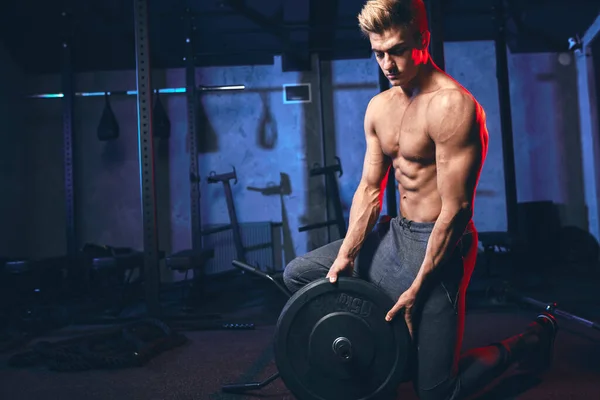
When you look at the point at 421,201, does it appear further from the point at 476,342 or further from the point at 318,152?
the point at 318,152

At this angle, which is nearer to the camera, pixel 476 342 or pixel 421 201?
pixel 421 201

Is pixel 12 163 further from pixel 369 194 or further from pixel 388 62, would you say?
pixel 388 62

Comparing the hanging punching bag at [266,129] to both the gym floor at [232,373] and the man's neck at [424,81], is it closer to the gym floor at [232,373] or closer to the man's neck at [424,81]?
the gym floor at [232,373]

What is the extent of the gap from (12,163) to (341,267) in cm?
514

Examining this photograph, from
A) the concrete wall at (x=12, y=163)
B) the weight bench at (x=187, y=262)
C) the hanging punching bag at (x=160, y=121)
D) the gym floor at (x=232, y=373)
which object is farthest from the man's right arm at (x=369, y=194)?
the concrete wall at (x=12, y=163)

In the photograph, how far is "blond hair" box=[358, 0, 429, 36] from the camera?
151cm

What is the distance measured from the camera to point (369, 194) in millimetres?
1822

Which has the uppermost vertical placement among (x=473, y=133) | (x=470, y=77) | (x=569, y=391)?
(x=470, y=77)

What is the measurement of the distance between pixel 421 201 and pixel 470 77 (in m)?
4.65

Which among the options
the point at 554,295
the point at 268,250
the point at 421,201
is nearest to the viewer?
the point at 421,201

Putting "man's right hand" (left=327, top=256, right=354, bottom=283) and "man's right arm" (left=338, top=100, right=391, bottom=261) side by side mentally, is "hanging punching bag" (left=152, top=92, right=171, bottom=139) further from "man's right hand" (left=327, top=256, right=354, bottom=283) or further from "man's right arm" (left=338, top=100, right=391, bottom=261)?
"man's right hand" (left=327, top=256, right=354, bottom=283)

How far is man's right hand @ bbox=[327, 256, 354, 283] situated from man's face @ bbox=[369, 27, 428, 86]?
0.70 m

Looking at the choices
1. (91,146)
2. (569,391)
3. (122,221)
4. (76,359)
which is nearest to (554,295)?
(569,391)

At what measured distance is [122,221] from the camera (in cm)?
557
